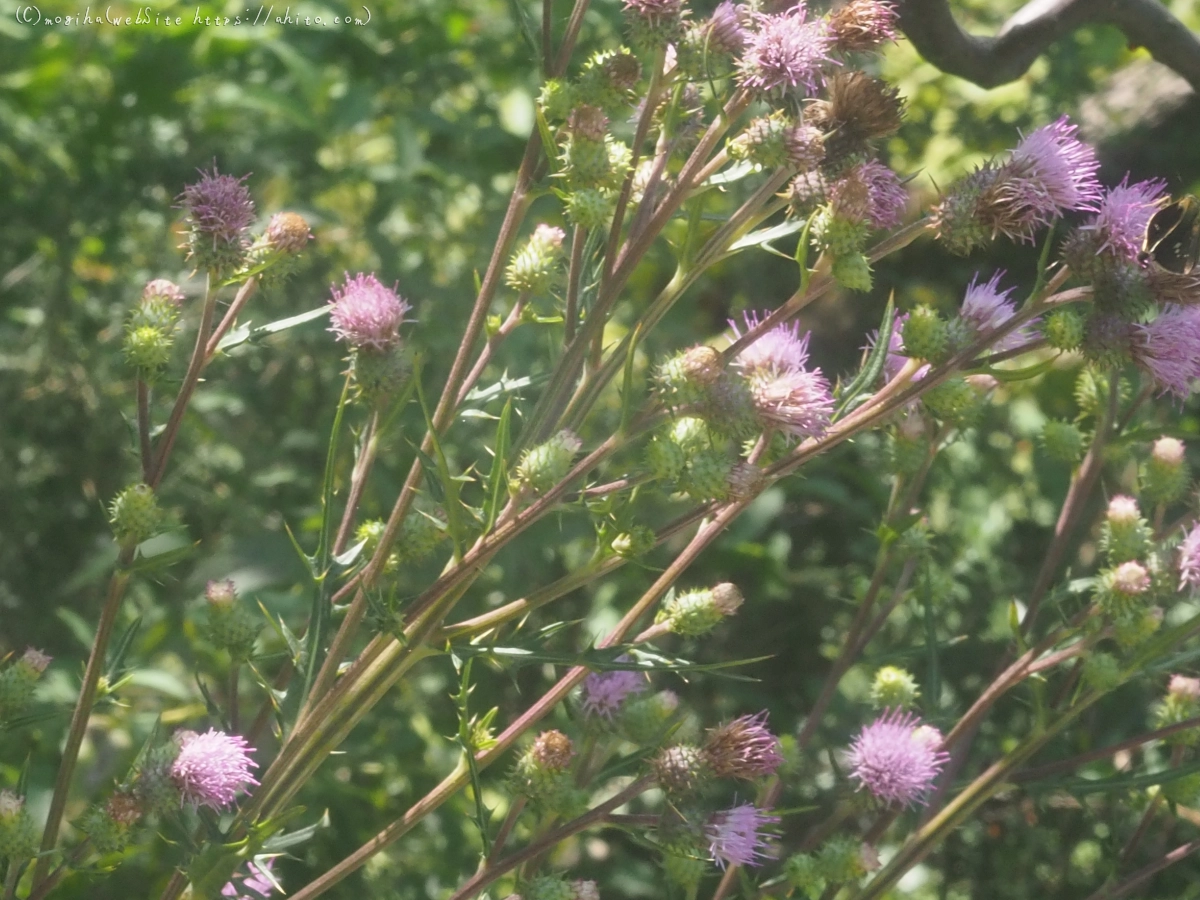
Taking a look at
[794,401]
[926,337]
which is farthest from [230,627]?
[926,337]

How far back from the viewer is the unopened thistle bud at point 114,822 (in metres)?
1.01

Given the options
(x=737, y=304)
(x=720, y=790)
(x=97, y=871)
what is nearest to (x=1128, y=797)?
(x=720, y=790)

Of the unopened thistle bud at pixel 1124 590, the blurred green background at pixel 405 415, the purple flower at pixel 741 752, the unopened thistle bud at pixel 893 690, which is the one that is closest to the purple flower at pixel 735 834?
the purple flower at pixel 741 752

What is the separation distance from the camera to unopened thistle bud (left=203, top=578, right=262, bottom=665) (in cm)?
115

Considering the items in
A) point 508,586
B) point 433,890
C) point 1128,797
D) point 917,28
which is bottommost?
point 433,890

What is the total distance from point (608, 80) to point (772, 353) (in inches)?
10.7

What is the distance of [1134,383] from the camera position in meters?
1.63

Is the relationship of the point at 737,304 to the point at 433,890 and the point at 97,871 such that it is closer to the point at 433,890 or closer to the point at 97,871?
the point at 433,890

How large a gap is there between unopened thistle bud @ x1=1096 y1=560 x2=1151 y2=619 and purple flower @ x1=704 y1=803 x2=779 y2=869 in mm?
423

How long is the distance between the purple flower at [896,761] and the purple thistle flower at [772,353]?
0.38 meters

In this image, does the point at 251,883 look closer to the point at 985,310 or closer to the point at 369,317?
the point at 369,317

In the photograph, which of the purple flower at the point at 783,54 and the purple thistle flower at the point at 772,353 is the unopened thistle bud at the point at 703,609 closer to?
the purple thistle flower at the point at 772,353

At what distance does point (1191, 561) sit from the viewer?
1317mm

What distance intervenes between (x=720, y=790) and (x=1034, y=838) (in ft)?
1.57
